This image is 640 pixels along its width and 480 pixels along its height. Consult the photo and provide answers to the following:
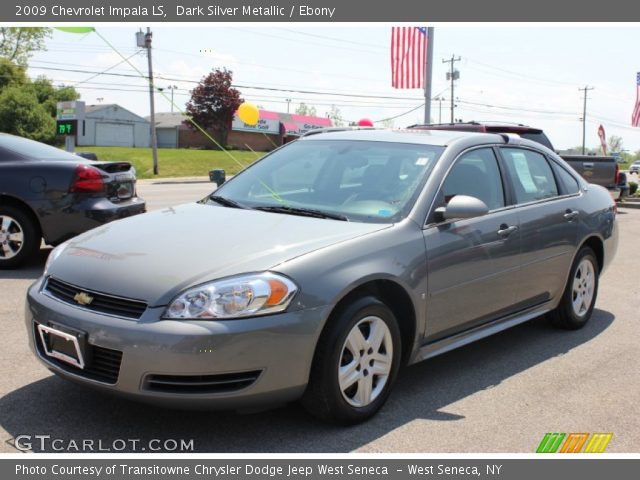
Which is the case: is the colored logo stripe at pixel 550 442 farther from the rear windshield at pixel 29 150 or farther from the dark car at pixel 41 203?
the rear windshield at pixel 29 150

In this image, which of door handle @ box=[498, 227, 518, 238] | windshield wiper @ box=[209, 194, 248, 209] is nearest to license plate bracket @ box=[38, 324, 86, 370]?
windshield wiper @ box=[209, 194, 248, 209]

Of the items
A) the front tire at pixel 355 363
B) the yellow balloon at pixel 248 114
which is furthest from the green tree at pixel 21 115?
the front tire at pixel 355 363

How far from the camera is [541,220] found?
5301mm

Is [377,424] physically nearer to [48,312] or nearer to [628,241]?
[48,312]

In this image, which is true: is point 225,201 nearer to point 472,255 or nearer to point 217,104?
point 472,255

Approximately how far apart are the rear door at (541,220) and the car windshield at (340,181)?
A: 907 millimetres

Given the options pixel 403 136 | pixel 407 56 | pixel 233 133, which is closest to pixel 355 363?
pixel 403 136

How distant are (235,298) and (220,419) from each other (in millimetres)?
822

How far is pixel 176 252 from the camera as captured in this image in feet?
12.1

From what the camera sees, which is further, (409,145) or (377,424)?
(409,145)
